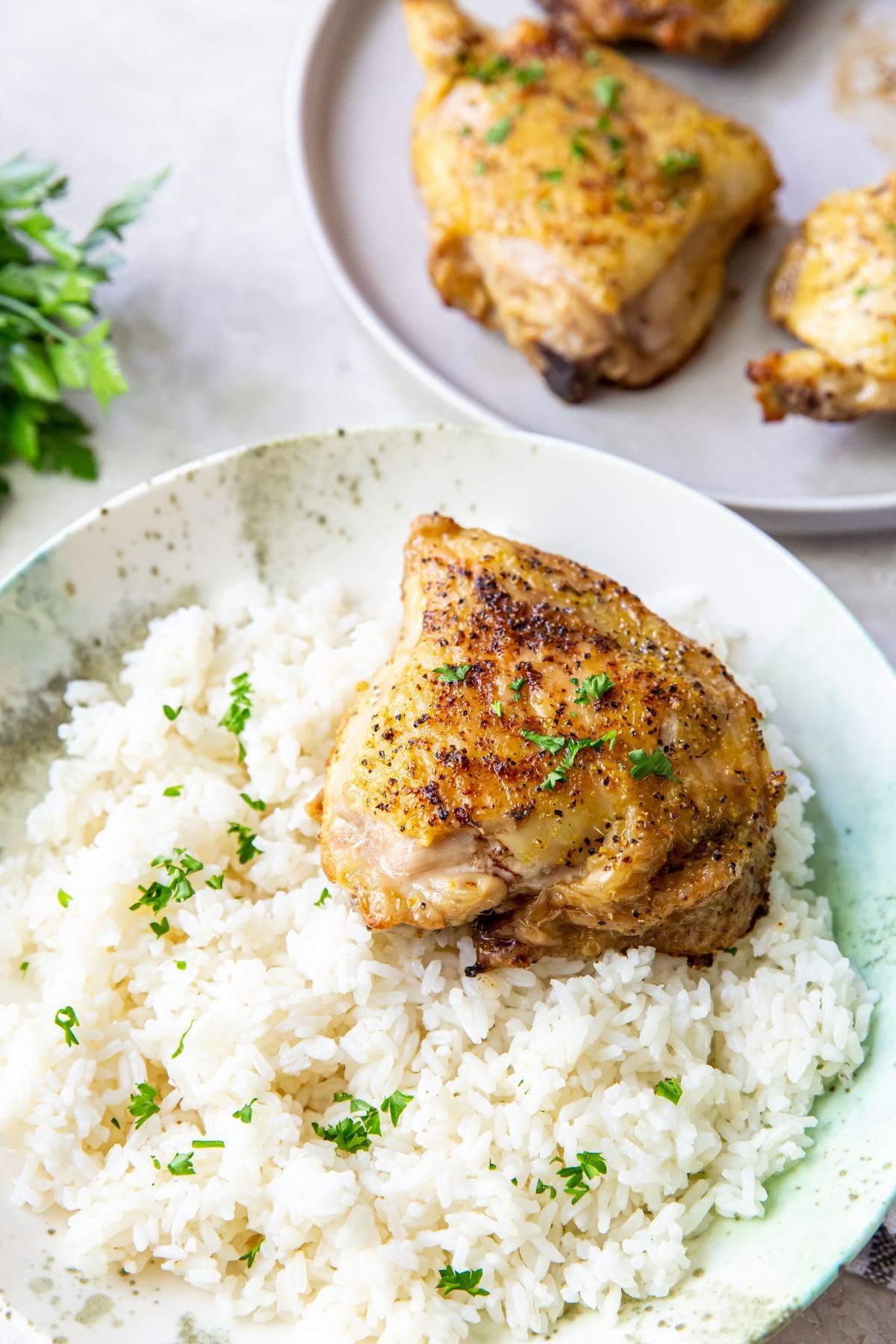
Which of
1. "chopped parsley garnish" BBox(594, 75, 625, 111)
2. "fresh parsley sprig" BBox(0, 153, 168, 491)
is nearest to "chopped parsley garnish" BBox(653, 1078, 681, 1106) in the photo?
"fresh parsley sprig" BBox(0, 153, 168, 491)

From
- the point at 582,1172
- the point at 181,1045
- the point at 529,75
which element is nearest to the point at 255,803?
the point at 181,1045

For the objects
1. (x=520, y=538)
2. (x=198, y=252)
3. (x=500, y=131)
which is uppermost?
(x=500, y=131)

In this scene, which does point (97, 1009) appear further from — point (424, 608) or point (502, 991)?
point (424, 608)

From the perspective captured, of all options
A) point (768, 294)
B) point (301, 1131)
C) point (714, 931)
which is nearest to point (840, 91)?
point (768, 294)

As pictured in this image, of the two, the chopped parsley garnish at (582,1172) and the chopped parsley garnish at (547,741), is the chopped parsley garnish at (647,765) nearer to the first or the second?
the chopped parsley garnish at (547,741)

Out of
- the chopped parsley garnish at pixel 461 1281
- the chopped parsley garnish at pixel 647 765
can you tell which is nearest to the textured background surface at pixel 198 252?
the chopped parsley garnish at pixel 647 765

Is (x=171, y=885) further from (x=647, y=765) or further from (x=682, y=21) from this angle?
(x=682, y=21)
